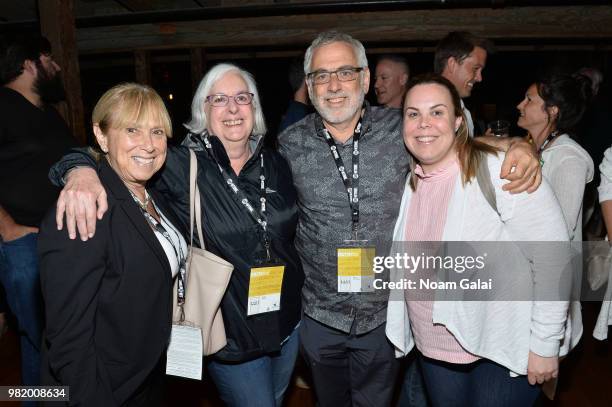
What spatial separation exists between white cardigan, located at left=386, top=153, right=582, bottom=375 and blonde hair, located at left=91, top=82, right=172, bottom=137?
3.89 ft

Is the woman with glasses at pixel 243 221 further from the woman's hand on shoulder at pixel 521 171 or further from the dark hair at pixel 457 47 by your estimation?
the dark hair at pixel 457 47

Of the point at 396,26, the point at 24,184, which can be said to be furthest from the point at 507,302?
the point at 396,26

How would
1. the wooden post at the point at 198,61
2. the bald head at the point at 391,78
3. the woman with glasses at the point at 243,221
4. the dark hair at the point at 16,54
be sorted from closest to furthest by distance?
the woman with glasses at the point at 243,221 → the dark hair at the point at 16,54 → the bald head at the point at 391,78 → the wooden post at the point at 198,61

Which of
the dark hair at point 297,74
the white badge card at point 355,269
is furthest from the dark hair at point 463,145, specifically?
the dark hair at point 297,74

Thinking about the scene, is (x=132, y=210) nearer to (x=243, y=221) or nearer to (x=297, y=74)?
(x=243, y=221)

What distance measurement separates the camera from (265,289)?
1.82 meters

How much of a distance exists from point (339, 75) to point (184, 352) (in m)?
1.37

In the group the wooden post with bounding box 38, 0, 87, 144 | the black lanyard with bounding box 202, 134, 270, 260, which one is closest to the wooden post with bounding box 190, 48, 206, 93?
the wooden post with bounding box 38, 0, 87, 144

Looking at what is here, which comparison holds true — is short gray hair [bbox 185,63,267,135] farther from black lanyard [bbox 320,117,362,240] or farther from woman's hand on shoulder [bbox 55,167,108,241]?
woman's hand on shoulder [bbox 55,167,108,241]

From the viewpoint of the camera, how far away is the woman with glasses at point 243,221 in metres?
1.76

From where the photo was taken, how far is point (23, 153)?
236cm

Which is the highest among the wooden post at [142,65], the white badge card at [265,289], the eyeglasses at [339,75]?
the wooden post at [142,65]

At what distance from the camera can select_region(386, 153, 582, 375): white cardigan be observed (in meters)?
1.48

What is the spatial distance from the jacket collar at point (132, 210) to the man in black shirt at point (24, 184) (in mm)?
1194
